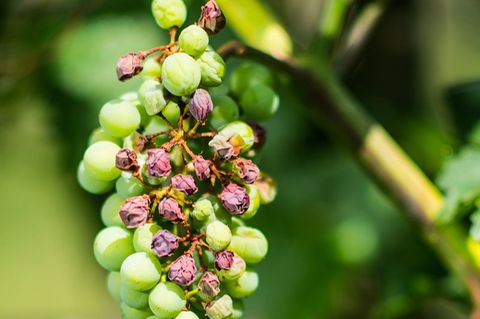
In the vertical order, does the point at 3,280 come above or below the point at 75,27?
below

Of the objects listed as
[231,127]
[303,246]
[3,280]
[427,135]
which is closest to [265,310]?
[303,246]

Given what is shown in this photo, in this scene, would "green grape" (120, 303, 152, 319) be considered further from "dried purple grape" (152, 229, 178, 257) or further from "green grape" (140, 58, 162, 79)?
"green grape" (140, 58, 162, 79)

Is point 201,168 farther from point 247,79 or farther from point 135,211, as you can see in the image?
point 247,79

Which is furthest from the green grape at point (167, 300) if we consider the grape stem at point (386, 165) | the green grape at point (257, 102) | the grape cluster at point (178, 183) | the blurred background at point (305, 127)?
the blurred background at point (305, 127)

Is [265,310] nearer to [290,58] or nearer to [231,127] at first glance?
[290,58]

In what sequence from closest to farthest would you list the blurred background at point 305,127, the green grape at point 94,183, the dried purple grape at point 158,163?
the dried purple grape at point 158,163 → the green grape at point 94,183 → the blurred background at point 305,127

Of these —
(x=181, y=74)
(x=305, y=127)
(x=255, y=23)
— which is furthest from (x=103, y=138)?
(x=305, y=127)

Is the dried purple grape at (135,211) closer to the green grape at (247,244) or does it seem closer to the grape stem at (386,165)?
the green grape at (247,244)
